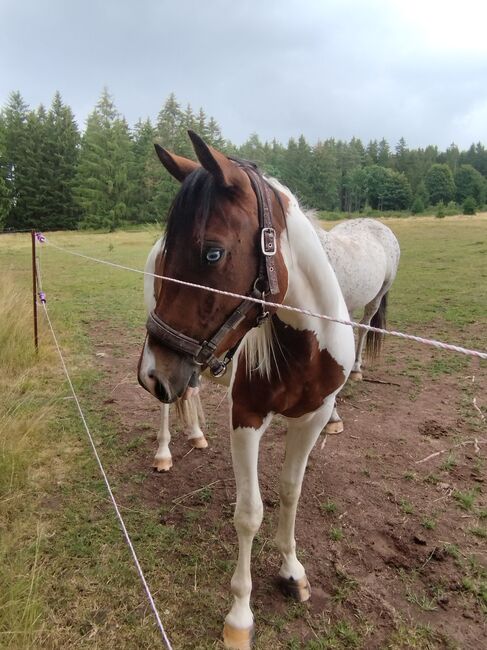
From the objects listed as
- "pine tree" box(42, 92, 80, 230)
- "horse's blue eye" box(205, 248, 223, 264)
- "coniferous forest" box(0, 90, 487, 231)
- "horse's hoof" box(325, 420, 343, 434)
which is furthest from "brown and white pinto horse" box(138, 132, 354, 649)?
"pine tree" box(42, 92, 80, 230)

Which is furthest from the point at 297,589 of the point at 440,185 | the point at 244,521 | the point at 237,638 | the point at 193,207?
the point at 440,185

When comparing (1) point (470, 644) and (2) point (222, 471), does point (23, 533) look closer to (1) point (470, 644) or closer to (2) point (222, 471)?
(2) point (222, 471)

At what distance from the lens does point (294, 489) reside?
7.07 ft

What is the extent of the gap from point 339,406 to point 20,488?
9.49 feet

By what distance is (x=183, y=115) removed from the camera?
4125 cm

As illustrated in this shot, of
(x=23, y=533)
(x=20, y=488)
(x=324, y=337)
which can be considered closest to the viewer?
(x=324, y=337)

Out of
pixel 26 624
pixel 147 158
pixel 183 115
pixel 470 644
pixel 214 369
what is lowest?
pixel 470 644

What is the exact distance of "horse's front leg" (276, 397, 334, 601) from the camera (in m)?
2.01

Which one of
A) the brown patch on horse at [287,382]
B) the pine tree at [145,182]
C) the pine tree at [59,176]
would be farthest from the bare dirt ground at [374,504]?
the pine tree at [59,176]

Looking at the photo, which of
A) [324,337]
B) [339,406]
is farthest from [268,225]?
[339,406]

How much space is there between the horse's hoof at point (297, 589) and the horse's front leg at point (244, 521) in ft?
0.82

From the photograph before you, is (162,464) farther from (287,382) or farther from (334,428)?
(287,382)

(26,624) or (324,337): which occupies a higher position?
(324,337)

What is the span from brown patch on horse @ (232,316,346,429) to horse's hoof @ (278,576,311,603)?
0.88 m
